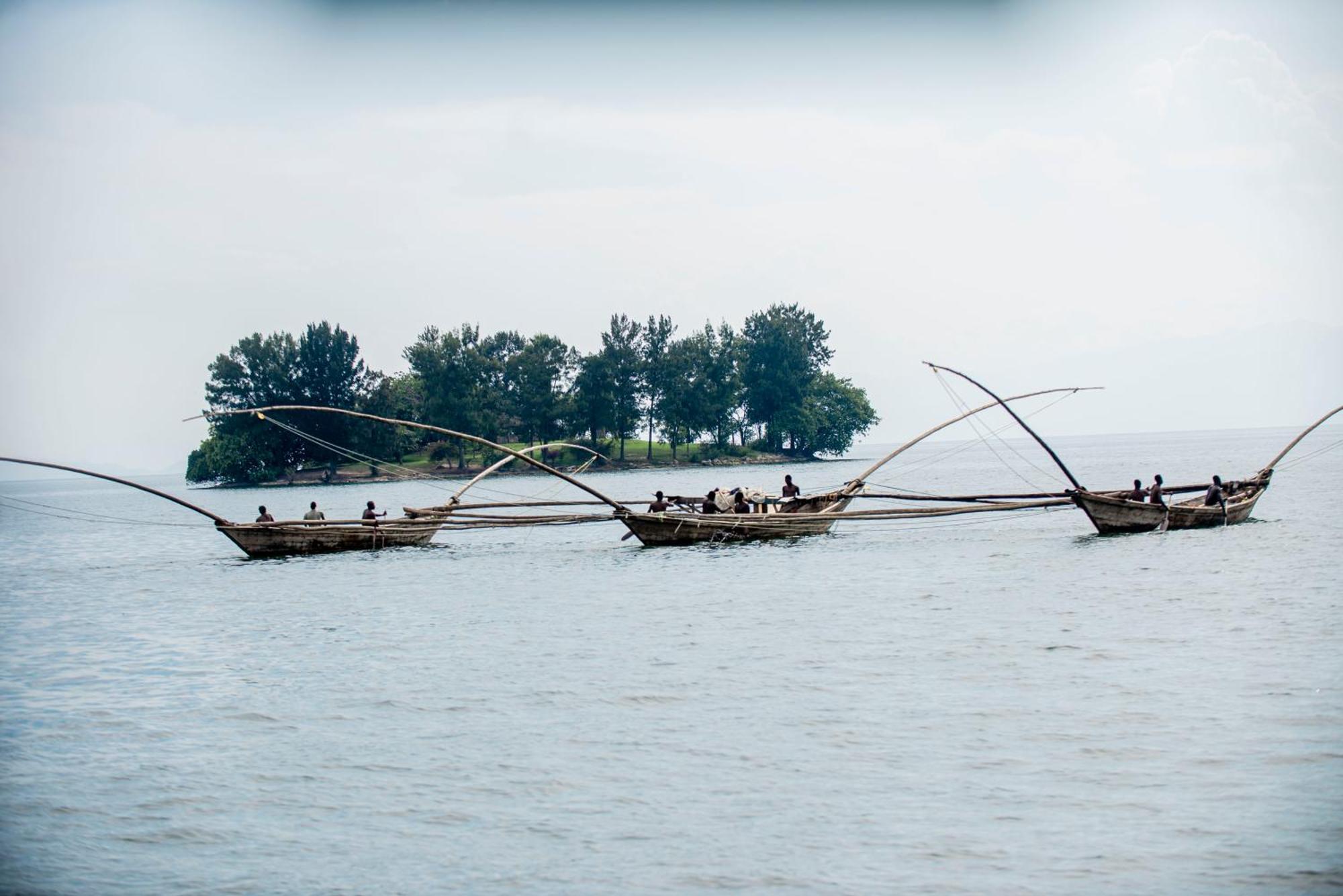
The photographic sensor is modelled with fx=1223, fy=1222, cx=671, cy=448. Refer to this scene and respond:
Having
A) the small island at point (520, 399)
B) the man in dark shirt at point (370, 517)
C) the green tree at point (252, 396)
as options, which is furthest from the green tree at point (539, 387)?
the man in dark shirt at point (370, 517)

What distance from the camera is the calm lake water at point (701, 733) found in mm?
11141

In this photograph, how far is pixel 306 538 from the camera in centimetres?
3600

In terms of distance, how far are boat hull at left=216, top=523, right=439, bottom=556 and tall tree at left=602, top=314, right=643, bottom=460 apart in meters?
73.7

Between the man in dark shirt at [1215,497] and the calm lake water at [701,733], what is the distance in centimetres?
407

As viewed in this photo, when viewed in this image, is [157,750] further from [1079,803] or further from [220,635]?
[1079,803]

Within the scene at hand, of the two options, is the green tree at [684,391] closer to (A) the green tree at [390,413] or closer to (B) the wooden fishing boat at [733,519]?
(A) the green tree at [390,413]

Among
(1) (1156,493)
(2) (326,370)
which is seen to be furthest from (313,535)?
(2) (326,370)

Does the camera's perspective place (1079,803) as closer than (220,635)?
Yes

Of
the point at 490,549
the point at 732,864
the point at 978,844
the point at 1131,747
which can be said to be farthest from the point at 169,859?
the point at 490,549

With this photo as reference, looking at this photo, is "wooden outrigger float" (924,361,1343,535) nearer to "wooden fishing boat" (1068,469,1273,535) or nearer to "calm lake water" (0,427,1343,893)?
"wooden fishing boat" (1068,469,1273,535)

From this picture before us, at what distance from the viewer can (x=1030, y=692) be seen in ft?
54.1

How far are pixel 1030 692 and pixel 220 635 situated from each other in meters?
15.8

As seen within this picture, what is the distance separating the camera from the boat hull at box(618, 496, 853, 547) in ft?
113

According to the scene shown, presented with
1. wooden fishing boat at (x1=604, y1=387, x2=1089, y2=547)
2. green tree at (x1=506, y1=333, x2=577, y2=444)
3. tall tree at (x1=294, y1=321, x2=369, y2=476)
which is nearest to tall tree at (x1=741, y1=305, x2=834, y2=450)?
green tree at (x1=506, y1=333, x2=577, y2=444)
